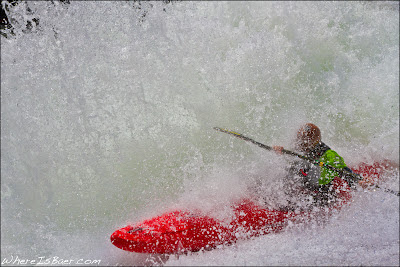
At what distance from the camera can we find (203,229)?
2.45 metres

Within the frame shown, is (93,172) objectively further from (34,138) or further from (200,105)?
(200,105)

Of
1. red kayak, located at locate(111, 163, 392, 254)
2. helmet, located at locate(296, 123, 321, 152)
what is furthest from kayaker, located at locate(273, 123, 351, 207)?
red kayak, located at locate(111, 163, 392, 254)

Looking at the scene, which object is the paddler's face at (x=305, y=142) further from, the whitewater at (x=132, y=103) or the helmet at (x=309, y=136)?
the whitewater at (x=132, y=103)

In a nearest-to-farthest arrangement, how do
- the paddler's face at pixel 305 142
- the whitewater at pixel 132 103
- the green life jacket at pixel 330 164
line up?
the green life jacket at pixel 330 164 → the paddler's face at pixel 305 142 → the whitewater at pixel 132 103

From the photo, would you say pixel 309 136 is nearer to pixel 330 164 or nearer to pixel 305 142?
pixel 305 142

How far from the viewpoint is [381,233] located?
2.51 meters

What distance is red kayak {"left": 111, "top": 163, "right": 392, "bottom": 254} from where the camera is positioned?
7.93 ft

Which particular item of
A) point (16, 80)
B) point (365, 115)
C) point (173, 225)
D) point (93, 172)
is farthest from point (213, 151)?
point (16, 80)

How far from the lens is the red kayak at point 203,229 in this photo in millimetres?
2416

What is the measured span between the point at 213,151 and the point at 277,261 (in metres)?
1.48

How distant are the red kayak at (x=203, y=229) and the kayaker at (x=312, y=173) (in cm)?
11

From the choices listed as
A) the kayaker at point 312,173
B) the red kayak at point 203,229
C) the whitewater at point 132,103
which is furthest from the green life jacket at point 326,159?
the whitewater at point 132,103

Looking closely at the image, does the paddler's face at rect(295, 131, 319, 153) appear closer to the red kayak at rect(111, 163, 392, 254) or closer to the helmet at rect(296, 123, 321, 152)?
the helmet at rect(296, 123, 321, 152)

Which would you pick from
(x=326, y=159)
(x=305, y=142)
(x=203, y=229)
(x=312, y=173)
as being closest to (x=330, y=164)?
(x=326, y=159)
